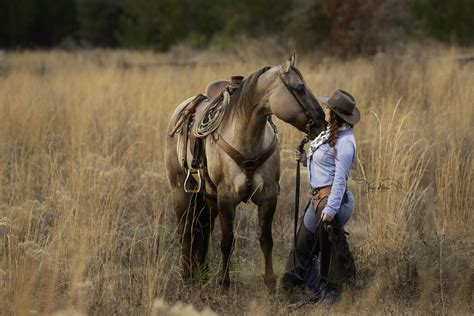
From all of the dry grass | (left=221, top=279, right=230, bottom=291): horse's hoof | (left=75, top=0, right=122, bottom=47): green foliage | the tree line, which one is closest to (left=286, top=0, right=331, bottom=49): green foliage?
the tree line

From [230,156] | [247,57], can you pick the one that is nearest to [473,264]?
[230,156]

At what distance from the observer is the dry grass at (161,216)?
4.93m

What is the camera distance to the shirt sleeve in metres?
4.66

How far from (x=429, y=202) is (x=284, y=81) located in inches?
104

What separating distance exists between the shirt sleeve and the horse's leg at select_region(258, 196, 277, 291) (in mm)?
447

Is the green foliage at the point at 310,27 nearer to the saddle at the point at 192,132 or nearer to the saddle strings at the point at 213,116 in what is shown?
the saddle at the point at 192,132

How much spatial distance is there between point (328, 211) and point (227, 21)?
27.2 m

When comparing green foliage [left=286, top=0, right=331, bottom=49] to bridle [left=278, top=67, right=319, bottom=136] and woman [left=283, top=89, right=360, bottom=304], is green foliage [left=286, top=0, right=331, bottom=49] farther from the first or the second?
bridle [left=278, top=67, right=319, bottom=136]

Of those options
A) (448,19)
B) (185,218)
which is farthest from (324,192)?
(448,19)

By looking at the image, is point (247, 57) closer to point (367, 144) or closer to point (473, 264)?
point (367, 144)

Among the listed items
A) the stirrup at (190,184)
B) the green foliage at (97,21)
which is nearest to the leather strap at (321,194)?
the stirrup at (190,184)

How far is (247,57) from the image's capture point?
19328mm

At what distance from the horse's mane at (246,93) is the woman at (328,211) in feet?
1.54

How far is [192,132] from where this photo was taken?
209 inches
